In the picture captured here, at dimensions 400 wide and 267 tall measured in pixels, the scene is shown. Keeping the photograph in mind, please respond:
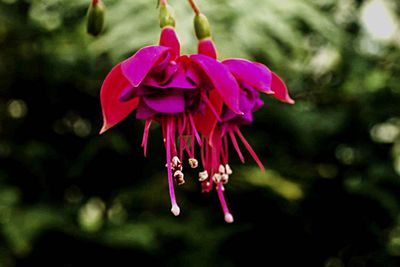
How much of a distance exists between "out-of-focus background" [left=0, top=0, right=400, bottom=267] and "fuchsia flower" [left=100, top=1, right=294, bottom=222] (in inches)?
32.0

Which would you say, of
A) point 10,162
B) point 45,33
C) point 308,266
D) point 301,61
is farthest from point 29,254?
point 301,61

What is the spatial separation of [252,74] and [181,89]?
0.09 metres

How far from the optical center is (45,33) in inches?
69.7

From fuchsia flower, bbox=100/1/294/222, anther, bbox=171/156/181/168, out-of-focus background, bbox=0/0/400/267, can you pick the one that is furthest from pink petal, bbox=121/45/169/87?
out-of-focus background, bbox=0/0/400/267

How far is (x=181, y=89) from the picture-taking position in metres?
0.81

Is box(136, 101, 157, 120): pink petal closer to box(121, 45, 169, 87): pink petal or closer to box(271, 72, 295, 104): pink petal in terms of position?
box(121, 45, 169, 87): pink petal

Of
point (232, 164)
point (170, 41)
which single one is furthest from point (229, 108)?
point (232, 164)

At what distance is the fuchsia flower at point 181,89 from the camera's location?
774 millimetres

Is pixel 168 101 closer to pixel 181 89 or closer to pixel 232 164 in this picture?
pixel 181 89

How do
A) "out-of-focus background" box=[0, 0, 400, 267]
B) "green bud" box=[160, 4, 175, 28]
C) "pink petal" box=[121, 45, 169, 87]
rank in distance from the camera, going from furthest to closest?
"out-of-focus background" box=[0, 0, 400, 267], "green bud" box=[160, 4, 175, 28], "pink petal" box=[121, 45, 169, 87]

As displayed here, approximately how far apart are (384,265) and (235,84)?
1.14m

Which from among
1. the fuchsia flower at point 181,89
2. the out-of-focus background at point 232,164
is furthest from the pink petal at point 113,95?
the out-of-focus background at point 232,164

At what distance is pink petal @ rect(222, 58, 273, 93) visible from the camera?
80cm

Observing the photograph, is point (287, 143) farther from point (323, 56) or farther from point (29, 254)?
point (29, 254)
